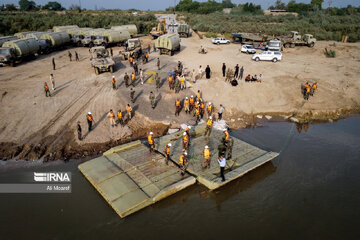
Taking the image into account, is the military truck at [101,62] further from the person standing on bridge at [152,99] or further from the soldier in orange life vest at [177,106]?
the soldier in orange life vest at [177,106]

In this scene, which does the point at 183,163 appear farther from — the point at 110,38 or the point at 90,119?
the point at 110,38

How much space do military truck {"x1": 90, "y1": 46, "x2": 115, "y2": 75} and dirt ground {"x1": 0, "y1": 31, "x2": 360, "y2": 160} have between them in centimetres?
60

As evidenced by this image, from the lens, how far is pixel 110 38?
36.6 meters

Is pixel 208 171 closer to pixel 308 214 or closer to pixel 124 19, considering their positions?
pixel 308 214

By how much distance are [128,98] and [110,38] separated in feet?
65.5

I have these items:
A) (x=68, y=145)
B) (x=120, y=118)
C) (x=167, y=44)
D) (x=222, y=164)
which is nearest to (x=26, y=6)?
(x=167, y=44)

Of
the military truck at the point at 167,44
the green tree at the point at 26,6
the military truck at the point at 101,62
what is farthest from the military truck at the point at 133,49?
the green tree at the point at 26,6

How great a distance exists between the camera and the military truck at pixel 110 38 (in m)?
35.5

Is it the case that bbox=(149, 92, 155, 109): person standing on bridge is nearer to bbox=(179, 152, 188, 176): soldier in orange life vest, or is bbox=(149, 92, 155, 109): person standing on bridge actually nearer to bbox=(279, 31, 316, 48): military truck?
bbox=(179, 152, 188, 176): soldier in orange life vest

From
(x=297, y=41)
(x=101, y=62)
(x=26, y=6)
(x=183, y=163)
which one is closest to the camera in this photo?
(x=183, y=163)

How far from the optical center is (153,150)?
14891mm

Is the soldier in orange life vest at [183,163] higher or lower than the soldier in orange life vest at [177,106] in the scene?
lower

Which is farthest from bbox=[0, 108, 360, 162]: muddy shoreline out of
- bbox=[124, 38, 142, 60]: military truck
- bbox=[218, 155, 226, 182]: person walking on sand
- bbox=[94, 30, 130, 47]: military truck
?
bbox=[94, 30, 130, 47]: military truck

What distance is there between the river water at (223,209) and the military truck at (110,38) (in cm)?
2491
